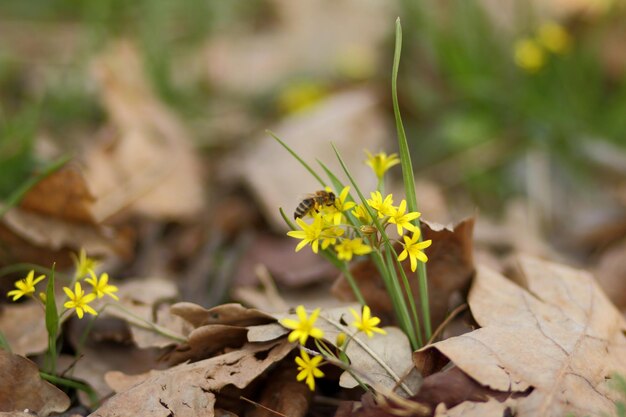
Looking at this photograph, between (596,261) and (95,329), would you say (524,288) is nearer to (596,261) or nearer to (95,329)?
(596,261)

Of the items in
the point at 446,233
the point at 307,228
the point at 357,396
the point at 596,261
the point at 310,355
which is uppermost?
the point at 307,228

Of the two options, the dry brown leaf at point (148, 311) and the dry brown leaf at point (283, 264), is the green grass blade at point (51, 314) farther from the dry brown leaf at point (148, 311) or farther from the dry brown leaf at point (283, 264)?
the dry brown leaf at point (283, 264)

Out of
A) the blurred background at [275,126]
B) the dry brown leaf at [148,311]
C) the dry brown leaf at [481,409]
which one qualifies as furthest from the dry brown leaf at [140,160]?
the dry brown leaf at [481,409]

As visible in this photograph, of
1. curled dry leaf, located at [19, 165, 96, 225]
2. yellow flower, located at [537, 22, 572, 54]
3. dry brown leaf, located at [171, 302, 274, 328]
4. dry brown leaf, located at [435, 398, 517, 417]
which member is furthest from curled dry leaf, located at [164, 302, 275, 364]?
yellow flower, located at [537, 22, 572, 54]

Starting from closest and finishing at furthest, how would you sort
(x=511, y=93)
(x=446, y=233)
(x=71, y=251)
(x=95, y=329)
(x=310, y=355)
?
(x=310, y=355)
(x=446, y=233)
(x=95, y=329)
(x=71, y=251)
(x=511, y=93)

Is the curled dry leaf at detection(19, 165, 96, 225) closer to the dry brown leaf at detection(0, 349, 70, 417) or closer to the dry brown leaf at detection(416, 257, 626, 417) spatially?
the dry brown leaf at detection(0, 349, 70, 417)

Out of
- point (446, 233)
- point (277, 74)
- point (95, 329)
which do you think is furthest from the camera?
point (277, 74)

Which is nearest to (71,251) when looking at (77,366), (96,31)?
(77,366)
